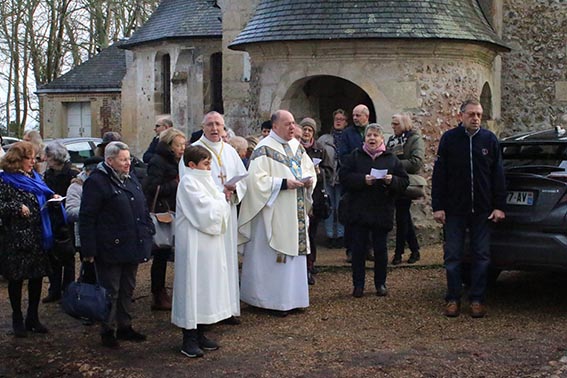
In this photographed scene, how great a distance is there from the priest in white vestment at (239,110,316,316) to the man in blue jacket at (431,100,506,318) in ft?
4.33

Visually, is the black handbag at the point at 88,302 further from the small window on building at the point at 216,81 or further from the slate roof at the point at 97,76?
the slate roof at the point at 97,76

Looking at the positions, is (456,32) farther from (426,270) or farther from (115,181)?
(115,181)

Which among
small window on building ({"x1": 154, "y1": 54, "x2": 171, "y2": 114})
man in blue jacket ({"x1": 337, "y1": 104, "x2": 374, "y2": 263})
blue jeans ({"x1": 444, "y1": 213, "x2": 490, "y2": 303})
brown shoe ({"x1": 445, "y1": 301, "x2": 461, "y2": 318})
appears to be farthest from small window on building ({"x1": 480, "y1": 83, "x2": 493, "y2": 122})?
small window on building ({"x1": 154, "y1": 54, "x2": 171, "y2": 114})

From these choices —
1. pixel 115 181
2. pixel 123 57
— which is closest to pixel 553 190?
pixel 115 181

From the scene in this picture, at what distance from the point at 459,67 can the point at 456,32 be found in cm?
64

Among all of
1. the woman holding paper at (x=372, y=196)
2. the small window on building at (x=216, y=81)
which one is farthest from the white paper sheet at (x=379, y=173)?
the small window on building at (x=216, y=81)

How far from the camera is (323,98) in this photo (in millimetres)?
14602

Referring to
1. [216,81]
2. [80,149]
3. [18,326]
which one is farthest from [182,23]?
[18,326]

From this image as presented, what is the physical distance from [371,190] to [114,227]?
109 inches

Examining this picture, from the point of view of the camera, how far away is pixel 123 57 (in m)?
33.0

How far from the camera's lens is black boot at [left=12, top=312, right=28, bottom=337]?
7.24 metres

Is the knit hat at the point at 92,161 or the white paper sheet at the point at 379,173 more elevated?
the knit hat at the point at 92,161

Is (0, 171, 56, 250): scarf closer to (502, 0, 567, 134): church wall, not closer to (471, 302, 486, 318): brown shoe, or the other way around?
(471, 302, 486, 318): brown shoe

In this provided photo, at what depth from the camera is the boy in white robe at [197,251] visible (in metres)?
6.44
